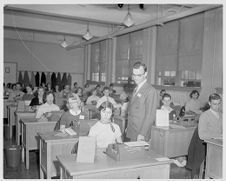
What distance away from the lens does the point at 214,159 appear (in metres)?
2.92

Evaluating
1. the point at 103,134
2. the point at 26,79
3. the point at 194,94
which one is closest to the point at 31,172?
the point at 103,134

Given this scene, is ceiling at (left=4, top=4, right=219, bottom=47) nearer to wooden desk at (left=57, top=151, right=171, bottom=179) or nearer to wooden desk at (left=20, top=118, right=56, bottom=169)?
wooden desk at (left=20, top=118, right=56, bottom=169)

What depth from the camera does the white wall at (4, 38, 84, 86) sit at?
1205 cm

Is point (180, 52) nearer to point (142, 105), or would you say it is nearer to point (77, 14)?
point (77, 14)

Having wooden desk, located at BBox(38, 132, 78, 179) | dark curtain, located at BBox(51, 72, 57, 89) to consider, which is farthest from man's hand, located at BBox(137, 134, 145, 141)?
dark curtain, located at BBox(51, 72, 57, 89)

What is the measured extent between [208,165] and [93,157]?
5.32ft

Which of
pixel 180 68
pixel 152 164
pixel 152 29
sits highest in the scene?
pixel 152 29

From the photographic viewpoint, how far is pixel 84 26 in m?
10.4

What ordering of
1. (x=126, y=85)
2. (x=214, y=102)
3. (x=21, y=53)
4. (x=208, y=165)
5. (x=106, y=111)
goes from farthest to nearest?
(x=21, y=53), (x=126, y=85), (x=214, y=102), (x=208, y=165), (x=106, y=111)

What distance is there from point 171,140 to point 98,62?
885cm

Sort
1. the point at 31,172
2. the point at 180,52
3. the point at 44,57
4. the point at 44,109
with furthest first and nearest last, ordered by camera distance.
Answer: the point at 44,57 < the point at 180,52 < the point at 44,109 < the point at 31,172

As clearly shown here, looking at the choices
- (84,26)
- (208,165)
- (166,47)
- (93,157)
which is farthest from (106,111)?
(84,26)

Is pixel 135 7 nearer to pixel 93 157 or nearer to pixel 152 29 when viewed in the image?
pixel 152 29

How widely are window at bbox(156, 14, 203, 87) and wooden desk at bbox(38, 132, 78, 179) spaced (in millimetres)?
4732
